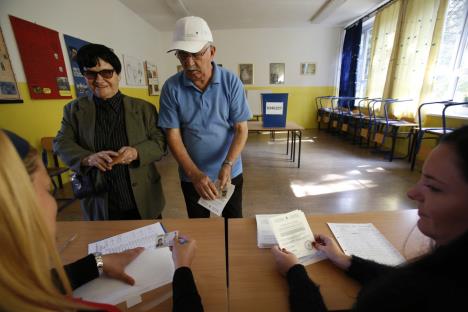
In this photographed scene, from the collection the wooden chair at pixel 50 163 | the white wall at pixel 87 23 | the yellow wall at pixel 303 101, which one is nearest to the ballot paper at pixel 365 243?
the wooden chair at pixel 50 163

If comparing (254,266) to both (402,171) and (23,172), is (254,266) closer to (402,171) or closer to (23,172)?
(23,172)

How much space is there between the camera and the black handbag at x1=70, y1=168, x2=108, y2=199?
3.72 feet

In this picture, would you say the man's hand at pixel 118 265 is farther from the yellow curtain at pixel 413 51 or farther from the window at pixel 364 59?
the window at pixel 364 59

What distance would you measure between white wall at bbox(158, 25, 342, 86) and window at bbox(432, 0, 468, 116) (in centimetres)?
357

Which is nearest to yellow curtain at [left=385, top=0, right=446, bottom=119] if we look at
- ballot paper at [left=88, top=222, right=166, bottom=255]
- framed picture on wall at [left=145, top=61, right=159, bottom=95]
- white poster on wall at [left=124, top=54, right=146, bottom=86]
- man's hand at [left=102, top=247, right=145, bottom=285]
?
ballot paper at [left=88, top=222, right=166, bottom=255]

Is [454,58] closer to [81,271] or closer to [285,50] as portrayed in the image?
[285,50]

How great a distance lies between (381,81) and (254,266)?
18.4ft

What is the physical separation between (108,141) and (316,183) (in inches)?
106

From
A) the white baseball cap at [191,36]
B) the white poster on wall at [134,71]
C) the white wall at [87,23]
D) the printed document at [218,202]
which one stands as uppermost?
the white wall at [87,23]

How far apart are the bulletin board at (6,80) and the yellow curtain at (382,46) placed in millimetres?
5883

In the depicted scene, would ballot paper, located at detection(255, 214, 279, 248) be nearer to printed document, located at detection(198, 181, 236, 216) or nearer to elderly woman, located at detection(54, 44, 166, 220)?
printed document, located at detection(198, 181, 236, 216)

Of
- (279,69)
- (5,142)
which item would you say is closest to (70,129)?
(5,142)

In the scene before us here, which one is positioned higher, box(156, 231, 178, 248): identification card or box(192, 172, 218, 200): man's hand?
box(192, 172, 218, 200): man's hand

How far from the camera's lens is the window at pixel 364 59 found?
588 centimetres
